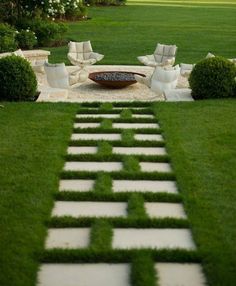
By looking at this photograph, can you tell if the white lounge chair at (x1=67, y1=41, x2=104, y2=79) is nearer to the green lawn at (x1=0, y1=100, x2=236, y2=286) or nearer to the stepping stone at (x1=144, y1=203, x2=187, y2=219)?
the green lawn at (x1=0, y1=100, x2=236, y2=286)

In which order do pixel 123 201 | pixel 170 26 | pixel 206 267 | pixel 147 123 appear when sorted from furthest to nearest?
pixel 170 26 → pixel 147 123 → pixel 123 201 → pixel 206 267

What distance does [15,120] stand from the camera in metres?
7.93

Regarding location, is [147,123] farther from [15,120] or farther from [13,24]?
[13,24]

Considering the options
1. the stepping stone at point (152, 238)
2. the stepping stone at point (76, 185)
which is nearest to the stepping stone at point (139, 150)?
the stepping stone at point (76, 185)

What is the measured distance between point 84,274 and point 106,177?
71.7 inches

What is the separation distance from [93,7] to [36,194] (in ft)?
92.0

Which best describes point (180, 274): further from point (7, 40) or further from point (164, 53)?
point (7, 40)

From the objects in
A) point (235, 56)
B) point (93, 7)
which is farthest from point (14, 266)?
point (93, 7)

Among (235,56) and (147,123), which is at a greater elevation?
(147,123)

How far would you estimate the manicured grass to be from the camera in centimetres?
1597

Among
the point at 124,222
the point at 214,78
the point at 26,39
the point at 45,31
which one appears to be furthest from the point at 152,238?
the point at 45,31

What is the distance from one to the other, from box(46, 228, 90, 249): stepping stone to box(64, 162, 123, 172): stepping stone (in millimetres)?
1387

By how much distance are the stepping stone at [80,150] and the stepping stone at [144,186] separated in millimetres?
989

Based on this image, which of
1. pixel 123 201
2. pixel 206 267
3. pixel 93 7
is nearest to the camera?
pixel 206 267
